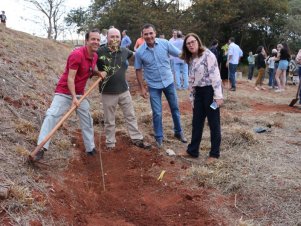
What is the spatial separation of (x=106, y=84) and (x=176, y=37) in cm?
685

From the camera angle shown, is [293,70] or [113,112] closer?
[113,112]

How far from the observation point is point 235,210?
175 inches

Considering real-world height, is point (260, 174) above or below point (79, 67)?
below

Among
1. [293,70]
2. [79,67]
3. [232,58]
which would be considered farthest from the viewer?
[293,70]

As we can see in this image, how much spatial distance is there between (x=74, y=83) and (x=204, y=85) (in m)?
1.79

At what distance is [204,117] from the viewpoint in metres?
5.74

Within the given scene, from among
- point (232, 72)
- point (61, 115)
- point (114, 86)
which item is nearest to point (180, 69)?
point (232, 72)

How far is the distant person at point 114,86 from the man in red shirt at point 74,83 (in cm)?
33

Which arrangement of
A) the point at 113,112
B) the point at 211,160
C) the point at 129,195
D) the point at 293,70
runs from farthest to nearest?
Answer: 1. the point at 293,70
2. the point at 113,112
3. the point at 211,160
4. the point at 129,195

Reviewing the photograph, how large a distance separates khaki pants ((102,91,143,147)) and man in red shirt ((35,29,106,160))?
56 centimetres

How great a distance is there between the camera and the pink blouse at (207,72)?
533cm

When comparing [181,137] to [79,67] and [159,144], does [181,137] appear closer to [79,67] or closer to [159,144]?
[159,144]

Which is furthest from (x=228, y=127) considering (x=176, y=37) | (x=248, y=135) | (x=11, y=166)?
(x=176, y=37)

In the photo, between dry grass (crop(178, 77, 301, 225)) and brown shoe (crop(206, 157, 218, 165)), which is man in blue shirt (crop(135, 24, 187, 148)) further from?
dry grass (crop(178, 77, 301, 225))
